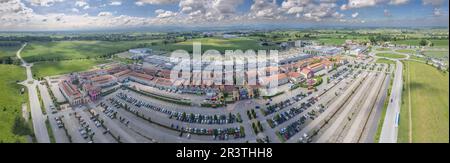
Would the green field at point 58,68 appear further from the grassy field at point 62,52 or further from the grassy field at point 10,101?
the grassy field at point 62,52

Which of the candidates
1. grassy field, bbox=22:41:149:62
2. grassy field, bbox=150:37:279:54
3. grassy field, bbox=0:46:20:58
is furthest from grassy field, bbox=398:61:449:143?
grassy field, bbox=0:46:20:58

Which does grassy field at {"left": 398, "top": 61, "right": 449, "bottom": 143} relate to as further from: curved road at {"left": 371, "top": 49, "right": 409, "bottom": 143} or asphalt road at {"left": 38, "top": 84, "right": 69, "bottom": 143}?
asphalt road at {"left": 38, "top": 84, "right": 69, "bottom": 143}

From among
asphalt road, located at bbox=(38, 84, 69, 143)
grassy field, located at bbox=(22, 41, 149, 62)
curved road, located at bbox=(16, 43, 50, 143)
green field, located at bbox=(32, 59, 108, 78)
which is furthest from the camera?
grassy field, located at bbox=(22, 41, 149, 62)

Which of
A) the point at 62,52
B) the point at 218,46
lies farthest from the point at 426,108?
the point at 62,52

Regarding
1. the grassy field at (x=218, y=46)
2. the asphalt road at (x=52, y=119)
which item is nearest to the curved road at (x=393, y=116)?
A: the asphalt road at (x=52, y=119)

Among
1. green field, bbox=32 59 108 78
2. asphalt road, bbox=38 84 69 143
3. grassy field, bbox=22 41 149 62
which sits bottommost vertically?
asphalt road, bbox=38 84 69 143

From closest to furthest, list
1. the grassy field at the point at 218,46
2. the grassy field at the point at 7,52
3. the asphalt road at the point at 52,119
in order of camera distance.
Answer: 1. the asphalt road at the point at 52,119
2. the grassy field at the point at 7,52
3. the grassy field at the point at 218,46
